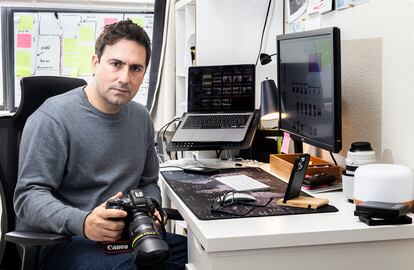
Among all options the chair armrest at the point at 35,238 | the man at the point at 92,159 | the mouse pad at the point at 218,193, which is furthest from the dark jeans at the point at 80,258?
the mouse pad at the point at 218,193

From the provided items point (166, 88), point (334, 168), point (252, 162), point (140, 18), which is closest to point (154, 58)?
point (166, 88)

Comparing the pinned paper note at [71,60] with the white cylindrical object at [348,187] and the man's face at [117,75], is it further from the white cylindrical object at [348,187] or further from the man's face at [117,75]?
the white cylindrical object at [348,187]

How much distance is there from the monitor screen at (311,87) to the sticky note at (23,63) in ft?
6.42

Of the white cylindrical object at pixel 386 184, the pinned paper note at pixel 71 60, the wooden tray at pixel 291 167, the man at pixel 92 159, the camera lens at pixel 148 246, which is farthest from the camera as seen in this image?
the pinned paper note at pixel 71 60

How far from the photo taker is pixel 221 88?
2.40 metres

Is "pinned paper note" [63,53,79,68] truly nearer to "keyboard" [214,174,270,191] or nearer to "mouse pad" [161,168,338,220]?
"mouse pad" [161,168,338,220]

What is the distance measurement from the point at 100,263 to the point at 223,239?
440mm

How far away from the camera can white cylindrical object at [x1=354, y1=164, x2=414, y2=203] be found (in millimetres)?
1361

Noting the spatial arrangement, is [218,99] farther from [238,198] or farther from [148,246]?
[148,246]

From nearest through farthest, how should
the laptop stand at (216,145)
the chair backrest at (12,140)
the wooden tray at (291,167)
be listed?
1. the chair backrest at (12,140)
2. the wooden tray at (291,167)
3. the laptop stand at (216,145)

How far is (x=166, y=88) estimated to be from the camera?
3.17 m

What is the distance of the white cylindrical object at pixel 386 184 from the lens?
53.6 inches

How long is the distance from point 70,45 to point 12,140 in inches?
72.3

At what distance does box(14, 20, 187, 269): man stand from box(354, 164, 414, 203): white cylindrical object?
0.63 metres
